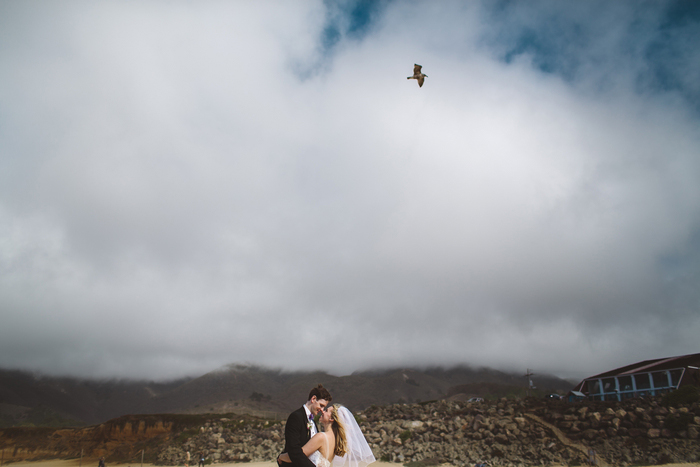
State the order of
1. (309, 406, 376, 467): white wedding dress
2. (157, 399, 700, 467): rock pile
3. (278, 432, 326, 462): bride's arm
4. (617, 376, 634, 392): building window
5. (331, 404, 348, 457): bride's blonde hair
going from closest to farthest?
(278, 432, 326, 462): bride's arm
(331, 404, 348, 457): bride's blonde hair
(309, 406, 376, 467): white wedding dress
(157, 399, 700, 467): rock pile
(617, 376, 634, 392): building window

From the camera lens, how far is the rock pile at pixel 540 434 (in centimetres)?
2569

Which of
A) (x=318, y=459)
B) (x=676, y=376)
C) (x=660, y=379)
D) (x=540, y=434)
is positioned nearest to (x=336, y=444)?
(x=318, y=459)

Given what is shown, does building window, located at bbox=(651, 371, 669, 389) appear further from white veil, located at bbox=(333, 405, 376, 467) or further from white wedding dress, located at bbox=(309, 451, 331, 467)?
white wedding dress, located at bbox=(309, 451, 331, 467)

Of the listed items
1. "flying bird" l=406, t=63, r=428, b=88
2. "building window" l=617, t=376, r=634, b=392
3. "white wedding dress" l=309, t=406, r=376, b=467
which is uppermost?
"flying bird" l=406, t=63, r=428, b=88

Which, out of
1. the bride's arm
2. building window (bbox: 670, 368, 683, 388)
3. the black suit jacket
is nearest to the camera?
the black suit jacket

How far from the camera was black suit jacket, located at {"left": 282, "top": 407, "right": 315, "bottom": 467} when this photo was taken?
4.94m

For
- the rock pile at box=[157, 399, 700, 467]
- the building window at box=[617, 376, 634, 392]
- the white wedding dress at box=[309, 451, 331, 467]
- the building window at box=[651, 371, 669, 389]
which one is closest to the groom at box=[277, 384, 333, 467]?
the white wedding dress at box=[309, 451, 331, 467]

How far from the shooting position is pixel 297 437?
510 cm

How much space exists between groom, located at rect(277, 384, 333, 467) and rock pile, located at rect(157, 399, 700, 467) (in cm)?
2780

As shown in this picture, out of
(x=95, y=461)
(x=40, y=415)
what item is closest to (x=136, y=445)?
(x=95, y=461)

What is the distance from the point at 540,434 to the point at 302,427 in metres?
30.4

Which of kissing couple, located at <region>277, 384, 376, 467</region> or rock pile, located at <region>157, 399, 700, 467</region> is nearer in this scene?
kissing couple, located at <region>277, 384, 376, 467</region>

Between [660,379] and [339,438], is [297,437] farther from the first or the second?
[660,379]

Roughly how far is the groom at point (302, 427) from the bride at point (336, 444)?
0.35 feet
